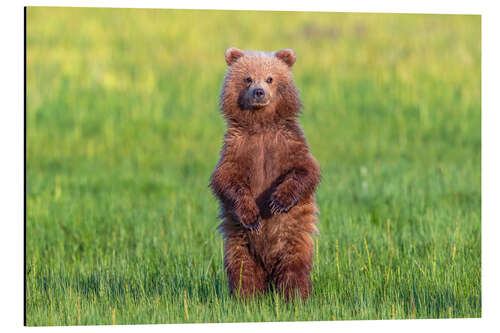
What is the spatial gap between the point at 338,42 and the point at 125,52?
2.84 meters

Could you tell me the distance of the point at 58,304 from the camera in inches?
232

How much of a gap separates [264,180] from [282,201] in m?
0.26

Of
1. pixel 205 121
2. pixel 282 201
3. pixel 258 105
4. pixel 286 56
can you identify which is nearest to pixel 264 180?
pixel 282 201

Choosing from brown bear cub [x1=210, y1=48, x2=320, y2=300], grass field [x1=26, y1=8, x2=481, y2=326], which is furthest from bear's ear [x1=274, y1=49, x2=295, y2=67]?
grass field [x1=26, y1=8, x2=481, y2=326]

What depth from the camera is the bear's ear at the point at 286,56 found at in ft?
18.9

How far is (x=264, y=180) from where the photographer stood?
18.2 feet

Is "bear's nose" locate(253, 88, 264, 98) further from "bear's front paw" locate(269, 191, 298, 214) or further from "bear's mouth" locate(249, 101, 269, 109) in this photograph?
"bear's front paw" locate(269, 191, 298, 214)

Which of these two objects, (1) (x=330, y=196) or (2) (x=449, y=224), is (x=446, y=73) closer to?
(1) (x=330, y=196)

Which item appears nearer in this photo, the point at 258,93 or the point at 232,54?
the point at 258,93

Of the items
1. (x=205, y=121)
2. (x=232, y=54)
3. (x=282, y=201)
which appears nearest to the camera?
(x=282, y=201)

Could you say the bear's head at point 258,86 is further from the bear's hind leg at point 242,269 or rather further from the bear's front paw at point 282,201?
the bear's hind leg at point 242,269

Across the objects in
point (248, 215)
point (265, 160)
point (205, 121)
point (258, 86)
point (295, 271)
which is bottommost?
point (295, 271)

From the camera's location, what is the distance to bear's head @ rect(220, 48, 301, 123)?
18.3 ft

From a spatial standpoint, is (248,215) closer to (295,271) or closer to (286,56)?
(295,271)
